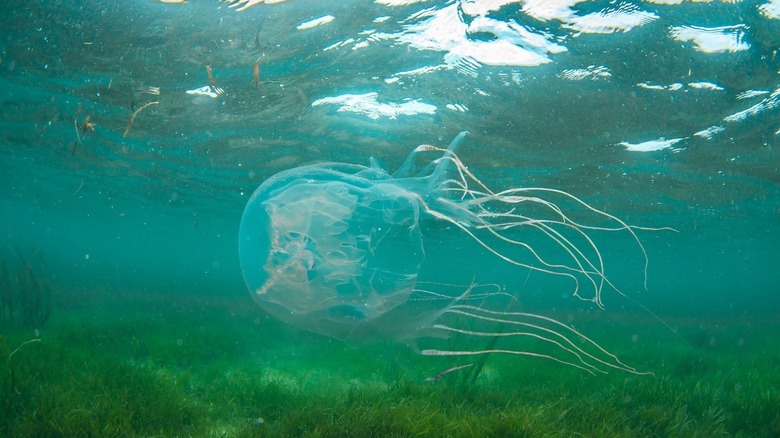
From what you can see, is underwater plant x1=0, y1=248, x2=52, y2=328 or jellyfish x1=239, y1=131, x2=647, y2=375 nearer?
jellyfish x1=239, y1=131, x2=647, y2=375

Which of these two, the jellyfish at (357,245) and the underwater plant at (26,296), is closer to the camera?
the jellyfish at (357,245)

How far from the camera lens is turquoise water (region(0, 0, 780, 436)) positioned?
6191 millimetres

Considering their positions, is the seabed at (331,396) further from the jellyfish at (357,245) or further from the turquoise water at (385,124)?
the jellyfish at (357,245)

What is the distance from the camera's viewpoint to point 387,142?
11992 mm

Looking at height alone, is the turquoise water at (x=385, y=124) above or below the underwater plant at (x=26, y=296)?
above

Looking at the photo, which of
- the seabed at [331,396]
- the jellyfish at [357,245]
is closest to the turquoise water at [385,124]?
the seabed at [331,396]

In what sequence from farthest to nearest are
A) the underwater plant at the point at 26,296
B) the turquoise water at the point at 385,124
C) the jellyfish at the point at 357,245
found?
the underwater plant at the point at 26,296 < the turquoise water at the point at 385,124 < the jellyfish at the point at 357,245

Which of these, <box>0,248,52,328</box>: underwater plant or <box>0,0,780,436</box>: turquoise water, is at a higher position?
<box>0,0,780,436</box>: turquoise water

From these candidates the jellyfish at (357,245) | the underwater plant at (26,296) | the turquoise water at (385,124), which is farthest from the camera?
Result: the underwater plant at (26,296)

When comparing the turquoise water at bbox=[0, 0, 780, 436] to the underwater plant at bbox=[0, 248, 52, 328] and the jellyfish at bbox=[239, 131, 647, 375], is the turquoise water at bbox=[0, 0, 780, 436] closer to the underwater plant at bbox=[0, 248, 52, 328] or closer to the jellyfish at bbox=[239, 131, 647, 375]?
the underwater plant at bbox=[0, 248, 52, 328]

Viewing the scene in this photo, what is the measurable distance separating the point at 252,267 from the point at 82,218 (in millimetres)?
41579

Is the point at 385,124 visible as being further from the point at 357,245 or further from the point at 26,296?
the point at 26,296

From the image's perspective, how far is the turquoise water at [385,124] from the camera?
6.19 meters

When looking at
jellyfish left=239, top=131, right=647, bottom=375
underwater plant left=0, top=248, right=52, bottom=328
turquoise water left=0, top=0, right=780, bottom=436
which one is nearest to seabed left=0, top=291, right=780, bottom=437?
turquoise water left=0, top=0, right=780, bottom=436
